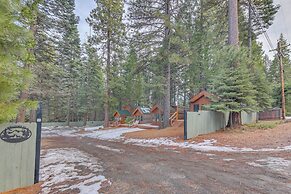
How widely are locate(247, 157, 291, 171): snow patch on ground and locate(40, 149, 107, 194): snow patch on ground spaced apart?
3.85m

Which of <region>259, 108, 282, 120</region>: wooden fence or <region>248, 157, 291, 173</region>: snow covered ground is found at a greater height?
<region>259, 108, 282, 120</region>: wooden fence

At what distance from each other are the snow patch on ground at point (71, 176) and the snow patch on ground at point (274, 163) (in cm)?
385

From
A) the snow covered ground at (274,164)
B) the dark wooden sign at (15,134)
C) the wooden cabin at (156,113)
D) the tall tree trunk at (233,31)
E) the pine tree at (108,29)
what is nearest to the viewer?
the dark wooden sign at (15,134)

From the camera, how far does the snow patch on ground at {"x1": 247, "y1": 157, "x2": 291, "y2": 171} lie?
4.57m

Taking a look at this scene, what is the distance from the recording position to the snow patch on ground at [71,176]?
12.3 feet

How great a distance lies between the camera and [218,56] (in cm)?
1095

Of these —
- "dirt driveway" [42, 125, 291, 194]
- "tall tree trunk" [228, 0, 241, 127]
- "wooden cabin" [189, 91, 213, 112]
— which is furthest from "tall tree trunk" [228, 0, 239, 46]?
"dirt driveway" [42, 125, 291, 194]

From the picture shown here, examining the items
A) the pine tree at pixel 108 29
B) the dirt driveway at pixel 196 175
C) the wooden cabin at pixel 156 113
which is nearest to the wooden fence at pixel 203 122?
the dirt driveway at pixel 196 175

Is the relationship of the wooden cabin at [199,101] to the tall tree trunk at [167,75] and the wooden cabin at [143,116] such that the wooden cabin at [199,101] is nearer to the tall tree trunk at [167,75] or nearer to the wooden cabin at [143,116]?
the tall tree trunk at [167,75]

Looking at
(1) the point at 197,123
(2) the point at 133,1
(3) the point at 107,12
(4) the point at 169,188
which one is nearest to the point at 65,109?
(3) the point at 107,12

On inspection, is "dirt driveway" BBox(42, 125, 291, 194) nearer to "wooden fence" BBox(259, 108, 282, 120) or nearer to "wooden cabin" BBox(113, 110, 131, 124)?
"wooden fence" BBox(259, 108, 282, 120)

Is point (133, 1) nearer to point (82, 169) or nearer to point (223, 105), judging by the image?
point (223, 105)

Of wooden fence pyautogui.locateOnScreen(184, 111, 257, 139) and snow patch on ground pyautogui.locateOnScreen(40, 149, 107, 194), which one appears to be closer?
snow patch on ground pyautogui.locateOnScreen(40, 149, 107, 194)

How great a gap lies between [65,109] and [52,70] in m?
20.4
